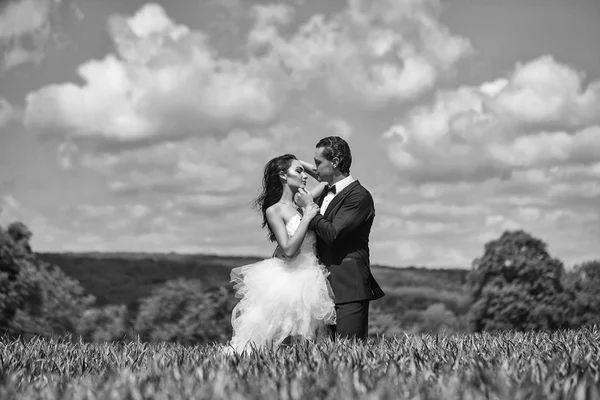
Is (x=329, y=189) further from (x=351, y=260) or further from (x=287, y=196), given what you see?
(x=351, y=260)

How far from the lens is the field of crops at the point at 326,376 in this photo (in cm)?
474

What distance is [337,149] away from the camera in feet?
28.4

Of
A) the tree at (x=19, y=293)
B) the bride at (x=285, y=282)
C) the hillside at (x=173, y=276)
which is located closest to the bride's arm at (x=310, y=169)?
the bride at (x=285, y=282)

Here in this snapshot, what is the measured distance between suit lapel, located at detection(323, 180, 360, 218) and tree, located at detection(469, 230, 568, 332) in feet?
83.0

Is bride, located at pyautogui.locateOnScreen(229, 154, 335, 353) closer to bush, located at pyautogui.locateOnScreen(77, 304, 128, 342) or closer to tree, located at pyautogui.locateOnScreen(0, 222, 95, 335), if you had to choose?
tree, located at pyautogui.locateOnScreen(0, 222, 95, 335)

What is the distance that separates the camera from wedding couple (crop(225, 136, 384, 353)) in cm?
841

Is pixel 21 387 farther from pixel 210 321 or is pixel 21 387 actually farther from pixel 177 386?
pixel 210 321

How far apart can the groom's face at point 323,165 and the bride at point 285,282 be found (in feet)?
1.00

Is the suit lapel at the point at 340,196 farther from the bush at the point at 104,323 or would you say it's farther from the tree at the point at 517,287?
the bush at the point at 104,323

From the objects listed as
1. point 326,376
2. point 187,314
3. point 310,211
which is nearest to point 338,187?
point 310,211

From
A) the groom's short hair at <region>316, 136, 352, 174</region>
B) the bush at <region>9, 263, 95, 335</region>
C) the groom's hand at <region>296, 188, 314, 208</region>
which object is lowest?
the bush at <region>9, 263, 95, 335</region>

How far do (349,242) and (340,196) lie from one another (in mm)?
588

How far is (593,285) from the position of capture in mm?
34906

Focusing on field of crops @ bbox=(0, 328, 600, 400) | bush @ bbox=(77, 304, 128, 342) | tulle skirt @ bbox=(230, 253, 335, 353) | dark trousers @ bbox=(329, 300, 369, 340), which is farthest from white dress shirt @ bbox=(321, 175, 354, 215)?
bush @ bbox=(77, 304, 128, 342)
